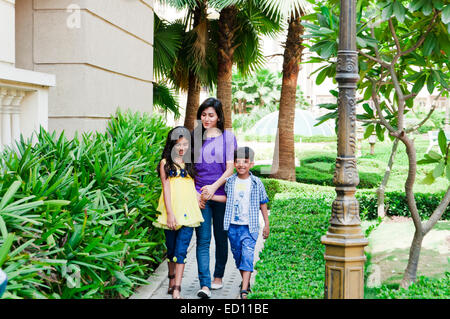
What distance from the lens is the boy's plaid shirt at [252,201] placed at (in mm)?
5348

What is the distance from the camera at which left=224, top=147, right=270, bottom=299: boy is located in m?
5.33

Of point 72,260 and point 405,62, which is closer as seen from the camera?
point 72,260

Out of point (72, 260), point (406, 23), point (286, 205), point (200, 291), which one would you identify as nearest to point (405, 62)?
point (406, 23)

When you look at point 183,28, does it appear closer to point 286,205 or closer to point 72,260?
point 286,205

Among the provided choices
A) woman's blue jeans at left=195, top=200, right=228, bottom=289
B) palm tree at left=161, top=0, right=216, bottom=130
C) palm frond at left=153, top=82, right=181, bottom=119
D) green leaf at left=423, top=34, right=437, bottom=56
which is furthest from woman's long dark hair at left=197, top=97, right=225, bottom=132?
palm frond at left=153, top=82, right=181, bottom=119

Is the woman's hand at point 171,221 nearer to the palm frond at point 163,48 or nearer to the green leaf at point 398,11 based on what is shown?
the green leaf at point 398,11

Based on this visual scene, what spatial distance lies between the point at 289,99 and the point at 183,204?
10.7 metres

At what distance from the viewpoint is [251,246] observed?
5355 mm

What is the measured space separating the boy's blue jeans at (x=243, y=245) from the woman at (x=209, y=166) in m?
0.26

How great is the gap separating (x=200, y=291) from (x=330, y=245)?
1593 millimetres

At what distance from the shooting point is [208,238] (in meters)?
5.46

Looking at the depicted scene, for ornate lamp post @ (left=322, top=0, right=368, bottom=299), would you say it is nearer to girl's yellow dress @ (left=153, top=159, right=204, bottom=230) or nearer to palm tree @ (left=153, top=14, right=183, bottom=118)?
girl's yellow dress @ (left=153, top=159, right=204, bottom=230)

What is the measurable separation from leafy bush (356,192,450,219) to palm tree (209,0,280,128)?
4066 mm

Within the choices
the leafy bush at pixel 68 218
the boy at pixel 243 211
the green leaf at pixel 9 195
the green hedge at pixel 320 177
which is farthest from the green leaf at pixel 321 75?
the green hedge at pixel 320 177
